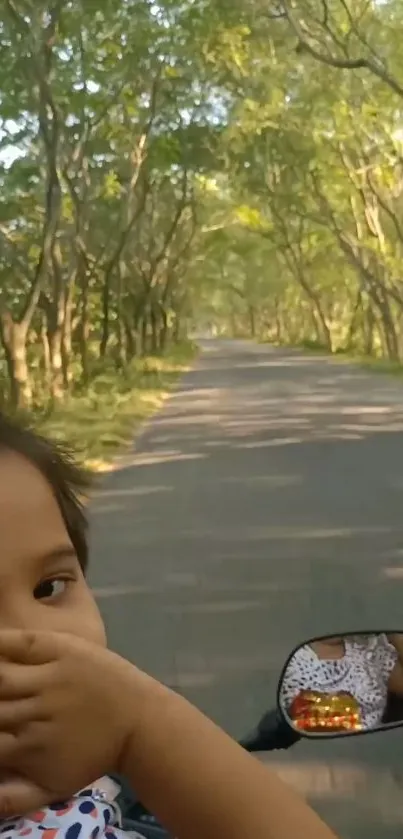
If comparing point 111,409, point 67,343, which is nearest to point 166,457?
point 111,409

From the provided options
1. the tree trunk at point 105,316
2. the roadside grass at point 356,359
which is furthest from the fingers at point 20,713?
the roadside grass at point 356,359

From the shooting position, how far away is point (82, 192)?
432cm

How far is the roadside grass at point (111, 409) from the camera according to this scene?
229 centimetres

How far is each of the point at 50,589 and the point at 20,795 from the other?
8cm

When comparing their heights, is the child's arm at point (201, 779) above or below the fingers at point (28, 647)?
below

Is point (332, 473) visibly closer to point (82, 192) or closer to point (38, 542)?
point (82, 192)

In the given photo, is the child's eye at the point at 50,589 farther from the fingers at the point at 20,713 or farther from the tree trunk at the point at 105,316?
the tree trunk at the point at 105,316

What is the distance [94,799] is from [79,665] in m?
0.12

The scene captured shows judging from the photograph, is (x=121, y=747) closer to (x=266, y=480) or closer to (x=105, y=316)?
(x=266, y=480)

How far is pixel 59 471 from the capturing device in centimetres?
48

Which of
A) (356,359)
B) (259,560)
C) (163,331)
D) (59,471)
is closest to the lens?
(59,471)

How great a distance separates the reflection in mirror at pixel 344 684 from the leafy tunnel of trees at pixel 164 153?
0.68 metres

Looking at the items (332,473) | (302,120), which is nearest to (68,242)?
(332,473)

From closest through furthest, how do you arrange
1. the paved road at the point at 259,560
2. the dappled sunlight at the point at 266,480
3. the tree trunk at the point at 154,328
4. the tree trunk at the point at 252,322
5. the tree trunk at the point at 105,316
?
the paved road at the point at 259,560 < the dappled sunlight at the point at 266,480 < the tree trunk at the point at 105,316 < the tree trunk at the point at 154,328 < the tree trunk at the point at 252,322
